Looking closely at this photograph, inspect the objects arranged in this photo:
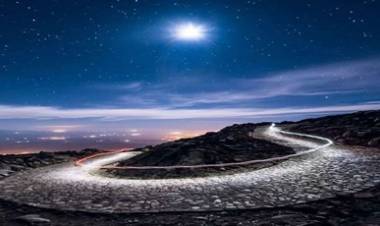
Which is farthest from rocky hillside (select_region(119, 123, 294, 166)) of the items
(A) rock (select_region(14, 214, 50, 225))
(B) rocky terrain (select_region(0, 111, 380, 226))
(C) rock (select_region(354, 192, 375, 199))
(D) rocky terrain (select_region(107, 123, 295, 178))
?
(A) rock (select_region(14, 214, 50, 225))

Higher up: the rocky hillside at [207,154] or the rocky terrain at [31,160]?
the rocky terrain at [31,160]

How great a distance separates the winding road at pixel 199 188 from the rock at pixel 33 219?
0.79 meters

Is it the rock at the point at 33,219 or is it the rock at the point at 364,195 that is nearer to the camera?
the rock at the point at 33,219

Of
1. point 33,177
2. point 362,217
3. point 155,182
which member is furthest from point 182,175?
point 362,217

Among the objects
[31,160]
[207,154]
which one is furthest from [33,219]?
[31,160]

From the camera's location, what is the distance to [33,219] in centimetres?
771

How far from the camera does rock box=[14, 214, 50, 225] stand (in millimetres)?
7527

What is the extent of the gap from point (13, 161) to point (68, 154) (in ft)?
20.2

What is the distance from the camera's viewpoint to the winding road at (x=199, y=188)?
28.1 feet

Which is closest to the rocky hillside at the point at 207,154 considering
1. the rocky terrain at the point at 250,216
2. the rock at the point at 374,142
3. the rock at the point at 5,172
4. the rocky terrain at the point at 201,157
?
the rocky terrain at the point at 201,157

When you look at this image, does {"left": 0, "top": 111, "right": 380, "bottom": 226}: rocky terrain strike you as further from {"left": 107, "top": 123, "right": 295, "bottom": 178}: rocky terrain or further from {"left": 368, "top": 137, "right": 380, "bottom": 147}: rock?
{"left": 368, "top": 137, "right": 380, "bottom": 147}: rock

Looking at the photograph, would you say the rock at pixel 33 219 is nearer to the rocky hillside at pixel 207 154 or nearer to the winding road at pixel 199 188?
the winding road at pixel 199 188

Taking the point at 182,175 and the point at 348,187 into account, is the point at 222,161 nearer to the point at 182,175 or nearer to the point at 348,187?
the point at 182,175

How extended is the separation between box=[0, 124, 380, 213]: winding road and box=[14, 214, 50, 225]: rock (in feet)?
2.59
